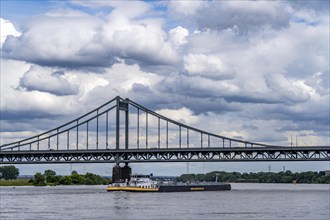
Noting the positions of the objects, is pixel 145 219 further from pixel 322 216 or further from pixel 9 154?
Answer: pixel 9 154

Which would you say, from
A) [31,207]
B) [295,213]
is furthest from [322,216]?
[31,207]

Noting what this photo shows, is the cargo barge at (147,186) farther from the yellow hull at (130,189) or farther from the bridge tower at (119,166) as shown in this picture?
the bridge tower at (119,166)

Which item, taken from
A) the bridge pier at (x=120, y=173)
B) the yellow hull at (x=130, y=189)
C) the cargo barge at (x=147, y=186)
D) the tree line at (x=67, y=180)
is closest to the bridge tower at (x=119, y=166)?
the bridge pier at (x=120, y=173)

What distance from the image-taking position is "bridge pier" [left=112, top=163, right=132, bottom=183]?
132 meters

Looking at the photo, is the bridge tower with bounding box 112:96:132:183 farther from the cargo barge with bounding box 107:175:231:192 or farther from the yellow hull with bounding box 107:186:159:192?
the yellow hull with bounding box 107:186:159:192

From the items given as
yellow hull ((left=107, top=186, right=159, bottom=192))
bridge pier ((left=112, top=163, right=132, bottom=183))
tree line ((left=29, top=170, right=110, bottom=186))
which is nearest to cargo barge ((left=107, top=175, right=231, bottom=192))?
yellow hull ((left=107, top=186, right=159, bottom=192))

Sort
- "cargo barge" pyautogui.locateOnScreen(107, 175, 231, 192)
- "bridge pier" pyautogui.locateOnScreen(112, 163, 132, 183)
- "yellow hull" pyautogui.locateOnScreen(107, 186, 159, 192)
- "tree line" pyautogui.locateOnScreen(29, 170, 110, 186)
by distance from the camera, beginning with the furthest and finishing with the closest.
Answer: "tree line" pyautogui.locateOnScreen(29, 170, 110, 186) → "bridge pier" pyautogui.locateOnScreen(112, 163, 132, 183) → "cargo barge" pyautogui.locateOnScreen(107, 175, 231, 192) → "yellow hull" pyautogui.locateOnScreen(107, 186, 159, 192)

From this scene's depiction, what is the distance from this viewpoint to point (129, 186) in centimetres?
11775

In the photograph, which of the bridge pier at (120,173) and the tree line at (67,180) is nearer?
the bridge pier at (120,173)

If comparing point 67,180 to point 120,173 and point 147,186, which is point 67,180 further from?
point 147,186

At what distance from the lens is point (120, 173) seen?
133m

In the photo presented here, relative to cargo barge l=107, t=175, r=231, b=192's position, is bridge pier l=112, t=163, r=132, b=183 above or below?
above

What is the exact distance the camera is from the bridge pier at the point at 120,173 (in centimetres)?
13238

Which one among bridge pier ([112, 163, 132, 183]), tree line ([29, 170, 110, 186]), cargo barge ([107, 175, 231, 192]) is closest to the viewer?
cargo barge ([107, 175, 231, 192])
